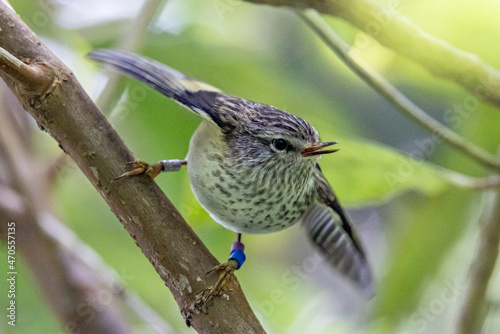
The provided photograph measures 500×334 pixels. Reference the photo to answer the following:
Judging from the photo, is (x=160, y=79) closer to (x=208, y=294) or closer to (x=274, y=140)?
(x=274, y=140)

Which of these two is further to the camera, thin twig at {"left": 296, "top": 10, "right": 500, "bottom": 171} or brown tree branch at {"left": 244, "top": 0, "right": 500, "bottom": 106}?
thin twig at {"left": 296, "top": 10, "right": 500, "bottom": 171}

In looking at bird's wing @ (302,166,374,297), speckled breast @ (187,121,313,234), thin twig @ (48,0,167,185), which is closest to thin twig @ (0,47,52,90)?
speckled breast @ (187,121,313,234)

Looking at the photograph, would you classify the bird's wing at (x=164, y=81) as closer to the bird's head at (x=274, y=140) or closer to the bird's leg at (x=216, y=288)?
the bird's head at (x=274, y=140)

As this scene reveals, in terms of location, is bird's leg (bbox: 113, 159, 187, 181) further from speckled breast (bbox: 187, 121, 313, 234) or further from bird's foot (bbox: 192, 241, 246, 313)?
bird's foot (bbox: 192, 241, 246, 313)

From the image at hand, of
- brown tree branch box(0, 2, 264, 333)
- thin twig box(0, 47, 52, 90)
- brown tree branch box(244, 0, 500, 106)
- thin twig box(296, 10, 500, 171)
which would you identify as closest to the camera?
thin twig box(0, 47, 52, 90)

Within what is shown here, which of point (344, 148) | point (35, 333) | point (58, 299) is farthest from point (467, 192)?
point (35, 333)

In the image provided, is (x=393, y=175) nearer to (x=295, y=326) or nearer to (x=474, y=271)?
(x=474, y=271)

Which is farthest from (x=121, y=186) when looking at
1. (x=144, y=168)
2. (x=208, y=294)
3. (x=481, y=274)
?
(x=481, y=274)
